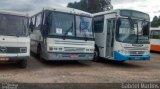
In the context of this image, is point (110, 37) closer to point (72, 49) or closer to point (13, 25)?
point (72, 49)

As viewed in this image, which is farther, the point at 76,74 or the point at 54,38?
the point at 54,38

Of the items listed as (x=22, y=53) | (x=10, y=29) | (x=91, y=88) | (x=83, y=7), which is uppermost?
(x=83, y=7)

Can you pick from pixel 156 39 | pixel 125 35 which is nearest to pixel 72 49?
pixel 125 35

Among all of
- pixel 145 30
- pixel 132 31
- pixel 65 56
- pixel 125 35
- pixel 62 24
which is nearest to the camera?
pixel 65 56

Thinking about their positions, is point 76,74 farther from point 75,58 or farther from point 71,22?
point 71,22

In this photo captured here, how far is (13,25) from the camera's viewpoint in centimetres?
1362

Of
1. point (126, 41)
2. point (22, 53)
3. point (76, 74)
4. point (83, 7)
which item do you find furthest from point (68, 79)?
point (83, 7)

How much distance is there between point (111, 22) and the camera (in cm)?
1684

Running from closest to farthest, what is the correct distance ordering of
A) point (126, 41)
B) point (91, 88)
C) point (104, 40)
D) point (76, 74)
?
point (91, 88)
point (76, 74)
point (126, 41)
point (104, 40)

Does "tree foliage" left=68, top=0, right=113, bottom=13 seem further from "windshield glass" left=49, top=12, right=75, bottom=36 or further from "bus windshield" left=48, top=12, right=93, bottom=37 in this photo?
"windshield glass" left=49, top=12, right=75, bottom=36

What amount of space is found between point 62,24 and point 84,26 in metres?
1.27

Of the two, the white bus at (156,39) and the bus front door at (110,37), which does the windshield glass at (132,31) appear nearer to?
the bus front door at (110,37)

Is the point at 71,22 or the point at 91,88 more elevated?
the point at 71,22

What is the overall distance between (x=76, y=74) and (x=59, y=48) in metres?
2.33
